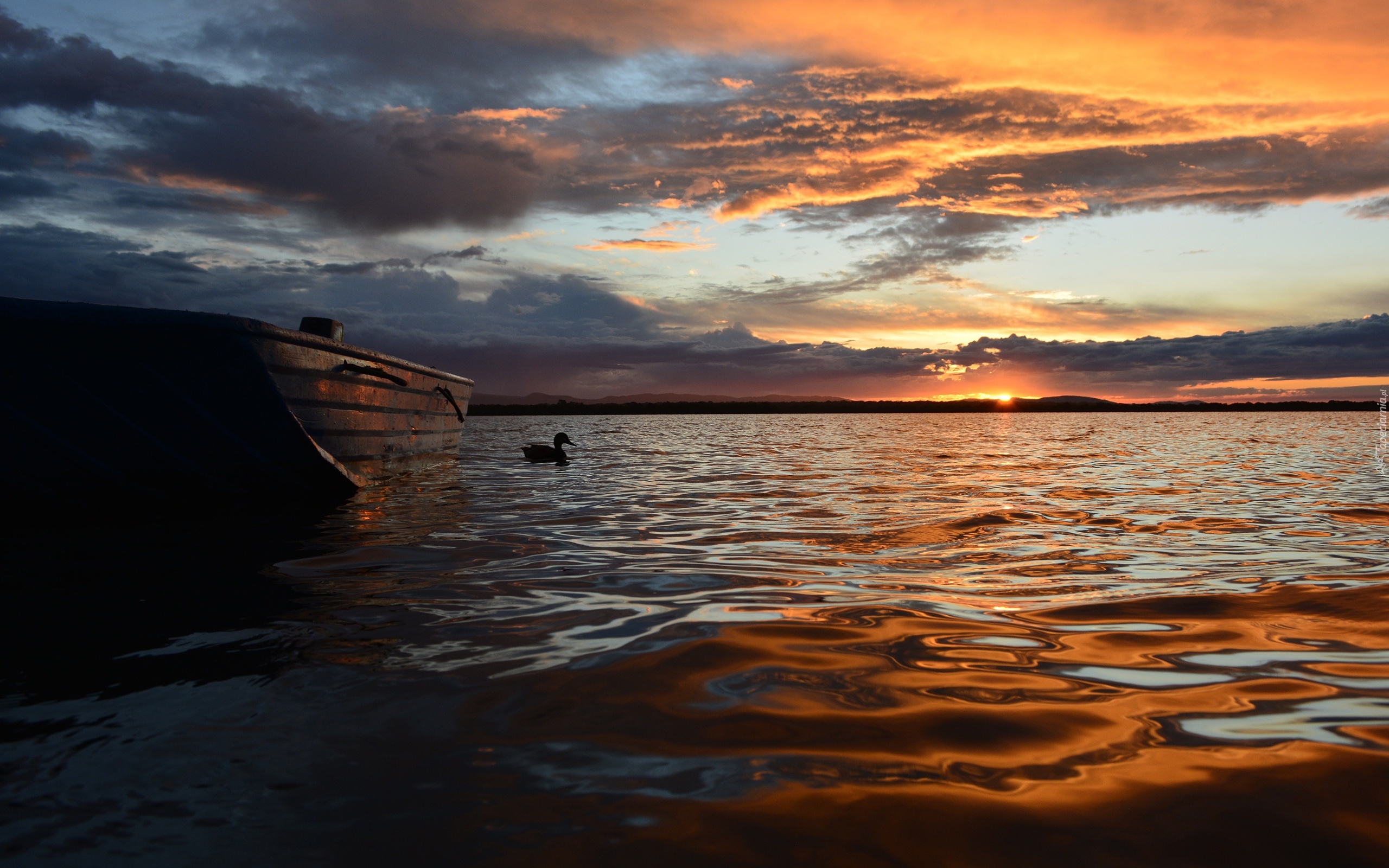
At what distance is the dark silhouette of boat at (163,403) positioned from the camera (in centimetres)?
707

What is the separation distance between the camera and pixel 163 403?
7.49m

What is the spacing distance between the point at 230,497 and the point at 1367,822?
965 cm

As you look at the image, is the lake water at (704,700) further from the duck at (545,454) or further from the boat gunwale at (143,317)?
the duck at (545,454)

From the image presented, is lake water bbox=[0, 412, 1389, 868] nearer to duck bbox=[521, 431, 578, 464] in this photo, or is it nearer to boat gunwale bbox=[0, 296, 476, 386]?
boat gunwale bbox=[0, 296, 476, 386]

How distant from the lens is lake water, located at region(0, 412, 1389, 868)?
1.77 meters

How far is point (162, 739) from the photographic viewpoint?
231cm

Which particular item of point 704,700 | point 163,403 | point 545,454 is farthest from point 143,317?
point 545,454

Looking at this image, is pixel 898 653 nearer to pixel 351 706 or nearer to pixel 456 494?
pixel 351 706

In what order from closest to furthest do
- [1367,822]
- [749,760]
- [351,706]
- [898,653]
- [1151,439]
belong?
[1367,822], [749,760], [351,706], [898,653], [1151,439]

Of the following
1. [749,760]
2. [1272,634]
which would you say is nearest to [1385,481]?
[1272,634]

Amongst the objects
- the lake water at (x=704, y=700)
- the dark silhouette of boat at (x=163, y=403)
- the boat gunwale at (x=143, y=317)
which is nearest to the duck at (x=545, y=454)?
the dark silhouette of boat at (x=163, y=403)

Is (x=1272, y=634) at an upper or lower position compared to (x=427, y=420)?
lower

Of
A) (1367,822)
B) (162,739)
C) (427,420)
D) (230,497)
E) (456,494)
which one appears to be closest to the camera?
(1367,822)

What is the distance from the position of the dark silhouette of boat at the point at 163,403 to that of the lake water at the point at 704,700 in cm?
179
